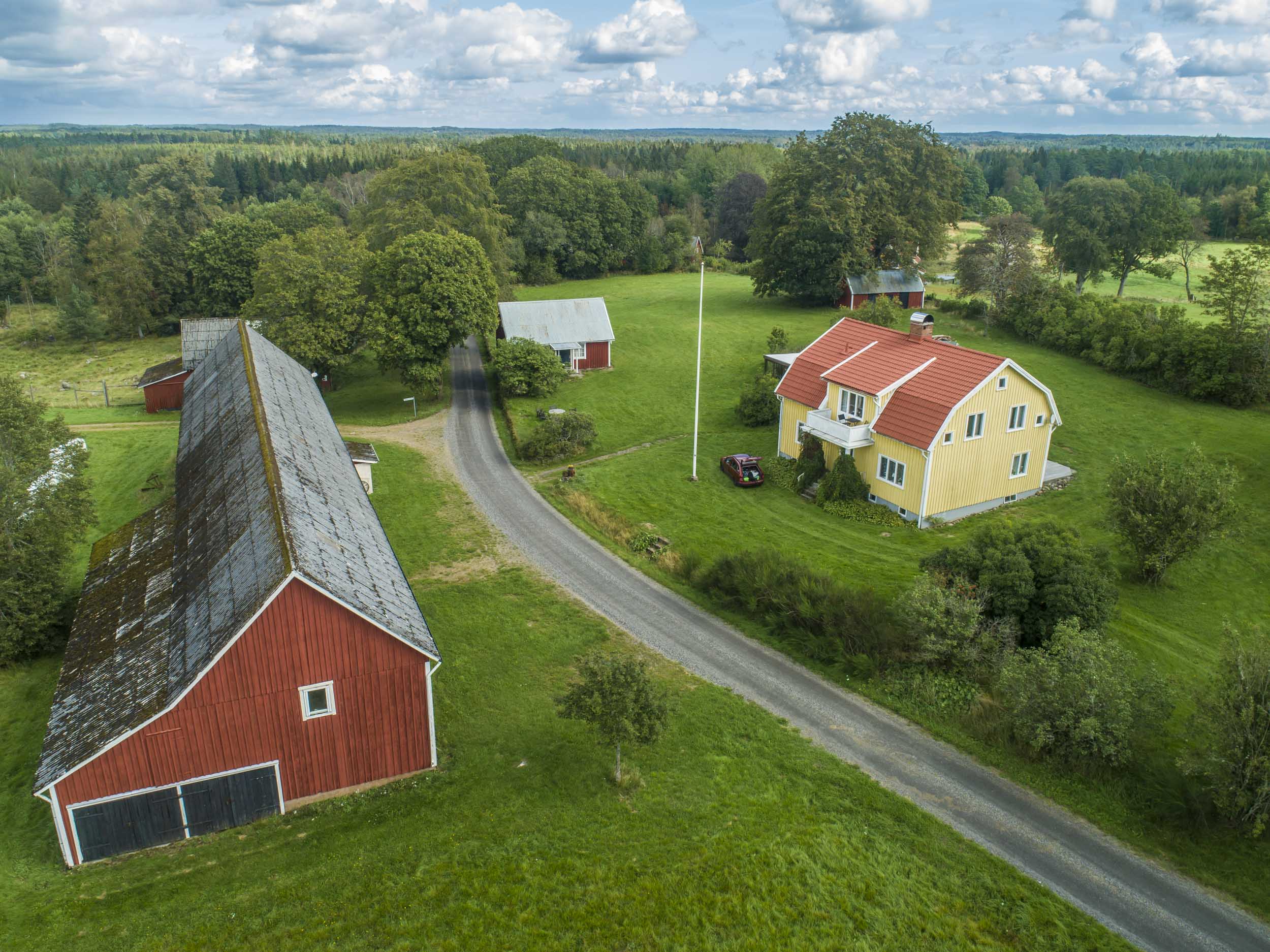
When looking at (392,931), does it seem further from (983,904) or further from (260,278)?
(260,278)

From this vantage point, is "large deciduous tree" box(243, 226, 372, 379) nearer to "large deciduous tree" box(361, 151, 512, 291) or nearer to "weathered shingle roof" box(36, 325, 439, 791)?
"large deciduous tree" box(361, 151, 512, 291)

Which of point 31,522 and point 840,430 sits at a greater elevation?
point 31,522

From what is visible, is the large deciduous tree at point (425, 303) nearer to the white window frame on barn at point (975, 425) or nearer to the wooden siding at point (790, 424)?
the wooden siding at point (790, 424)

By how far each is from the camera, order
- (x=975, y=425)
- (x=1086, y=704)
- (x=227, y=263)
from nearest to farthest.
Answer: (x=1086, y=704), (x=975, y=425), (x=227, y=263)

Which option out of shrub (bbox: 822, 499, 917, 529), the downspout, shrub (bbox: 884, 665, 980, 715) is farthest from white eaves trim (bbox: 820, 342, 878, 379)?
shrub (bbox: 884, 665, 980, 715)

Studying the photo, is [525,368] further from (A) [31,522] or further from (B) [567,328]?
(A) [31,522]

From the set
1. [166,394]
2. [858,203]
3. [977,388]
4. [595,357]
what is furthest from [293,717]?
[858,203]

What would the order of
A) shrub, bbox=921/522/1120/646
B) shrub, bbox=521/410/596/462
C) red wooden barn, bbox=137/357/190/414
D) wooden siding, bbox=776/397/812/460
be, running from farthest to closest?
red wooden barn, bbox=137/357/190/414, shrub, bbox=521/410/596/462, wooden siding, bbox=776/397/812/460, shrub, bbox=921/522/1120/646
